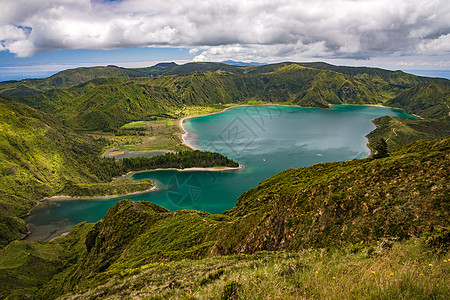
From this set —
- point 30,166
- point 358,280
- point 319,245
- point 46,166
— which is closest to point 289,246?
point 319,245

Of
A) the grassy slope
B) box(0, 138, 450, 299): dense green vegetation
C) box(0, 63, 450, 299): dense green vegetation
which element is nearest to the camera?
box(0, 138, 450, 299): dense green vegetation

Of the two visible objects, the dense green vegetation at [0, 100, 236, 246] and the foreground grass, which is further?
the dense green vegetation at [0, 100, 236, 246]

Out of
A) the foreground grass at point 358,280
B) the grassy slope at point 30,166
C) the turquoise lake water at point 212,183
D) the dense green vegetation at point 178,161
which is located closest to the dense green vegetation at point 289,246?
the foreground grass at point 358,280

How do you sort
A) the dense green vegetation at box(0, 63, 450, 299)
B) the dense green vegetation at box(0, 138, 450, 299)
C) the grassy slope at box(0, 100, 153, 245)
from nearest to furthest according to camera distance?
the dense green vegetation at box(0, 138, 450, 299)
the dense green vegetation at box(0, 63, 450, 299)
the grassy slope at box(0, 100, 153, 245)

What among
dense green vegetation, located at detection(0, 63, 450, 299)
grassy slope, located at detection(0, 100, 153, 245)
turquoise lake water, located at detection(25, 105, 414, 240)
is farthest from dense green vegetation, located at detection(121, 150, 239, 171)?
dense green vegetation, located at detection(0, 63, 450, 299)

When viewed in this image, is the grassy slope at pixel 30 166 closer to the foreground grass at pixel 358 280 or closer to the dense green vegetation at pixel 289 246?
the dense green vegetation at pixel 289 246

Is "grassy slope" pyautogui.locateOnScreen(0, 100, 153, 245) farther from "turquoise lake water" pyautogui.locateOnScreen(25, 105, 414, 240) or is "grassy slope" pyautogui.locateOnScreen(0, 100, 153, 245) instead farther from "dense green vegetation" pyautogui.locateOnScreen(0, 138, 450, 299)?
"dense green vegetation" pyautogui.locateOnScreen(0, 138, 450, 299)
